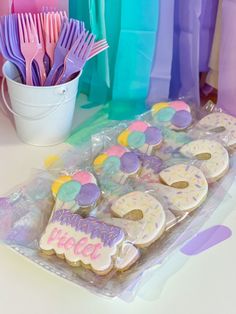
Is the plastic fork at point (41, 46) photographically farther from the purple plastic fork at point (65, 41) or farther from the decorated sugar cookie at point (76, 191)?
the decorated sugar cookie at point (76, 191)

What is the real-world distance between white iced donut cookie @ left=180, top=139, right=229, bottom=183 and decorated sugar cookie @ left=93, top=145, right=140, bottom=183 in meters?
0.07

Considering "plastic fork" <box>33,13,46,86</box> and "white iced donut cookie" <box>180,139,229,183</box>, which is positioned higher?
"plastic fork" <box>33,13,46,86</box>

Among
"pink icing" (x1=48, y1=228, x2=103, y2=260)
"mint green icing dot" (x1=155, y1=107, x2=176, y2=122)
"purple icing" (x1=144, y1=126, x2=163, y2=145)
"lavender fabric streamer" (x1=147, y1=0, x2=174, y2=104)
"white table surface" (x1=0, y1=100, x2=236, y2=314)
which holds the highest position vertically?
"lavender fabric streamer" (x1=147, y1=0, x2=174, y2=104)

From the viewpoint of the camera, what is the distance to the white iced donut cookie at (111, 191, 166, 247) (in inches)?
24.1

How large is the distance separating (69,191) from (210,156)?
194 mm

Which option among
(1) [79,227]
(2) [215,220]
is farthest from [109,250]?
(2) [215,220]

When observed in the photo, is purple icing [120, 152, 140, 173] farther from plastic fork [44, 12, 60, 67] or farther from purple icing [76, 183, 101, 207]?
plastic fork [44, 12, 60, 67]

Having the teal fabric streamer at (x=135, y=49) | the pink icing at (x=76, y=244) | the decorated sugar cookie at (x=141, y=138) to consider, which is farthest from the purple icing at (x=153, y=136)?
the pink icing at (x=76, y=244)

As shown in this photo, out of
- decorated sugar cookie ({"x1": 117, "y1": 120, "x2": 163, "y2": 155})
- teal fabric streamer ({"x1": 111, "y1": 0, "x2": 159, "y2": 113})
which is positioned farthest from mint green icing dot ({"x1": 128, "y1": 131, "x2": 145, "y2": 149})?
teal fabric streamer ({"x1": 111, "y1": 0, "x2": 159, "y2": 113})

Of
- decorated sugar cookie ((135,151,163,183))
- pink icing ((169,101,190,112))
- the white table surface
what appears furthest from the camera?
pink icing ((169,101,190,112))

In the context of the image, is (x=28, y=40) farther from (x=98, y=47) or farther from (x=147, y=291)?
(x=147, y=291)

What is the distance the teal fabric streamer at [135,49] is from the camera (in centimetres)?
77

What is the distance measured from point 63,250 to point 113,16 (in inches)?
14.8

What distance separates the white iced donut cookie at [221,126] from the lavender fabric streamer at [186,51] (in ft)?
0.19
